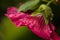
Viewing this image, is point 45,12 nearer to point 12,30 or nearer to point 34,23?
point 34,23

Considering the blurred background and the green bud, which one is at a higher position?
the blurred background

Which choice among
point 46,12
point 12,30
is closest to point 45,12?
point 46,12

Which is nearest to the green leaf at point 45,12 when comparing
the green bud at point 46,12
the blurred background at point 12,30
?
the green bud at point 46,12

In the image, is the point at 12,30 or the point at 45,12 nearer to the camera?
the point at 45,12

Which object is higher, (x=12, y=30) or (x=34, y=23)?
(x=12, y=30)

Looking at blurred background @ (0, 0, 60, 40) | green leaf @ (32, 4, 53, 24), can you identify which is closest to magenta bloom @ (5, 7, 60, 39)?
green leaf @ (32, 4, 53, 24)

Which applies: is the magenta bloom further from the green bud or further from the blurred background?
the blurred background

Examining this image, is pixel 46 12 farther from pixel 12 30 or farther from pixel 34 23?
pixel 12 30

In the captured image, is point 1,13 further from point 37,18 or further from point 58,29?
point 37,18

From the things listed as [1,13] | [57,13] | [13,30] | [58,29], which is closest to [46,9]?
[57,13]

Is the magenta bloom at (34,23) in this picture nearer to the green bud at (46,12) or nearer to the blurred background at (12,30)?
the green bud at (46,12)
